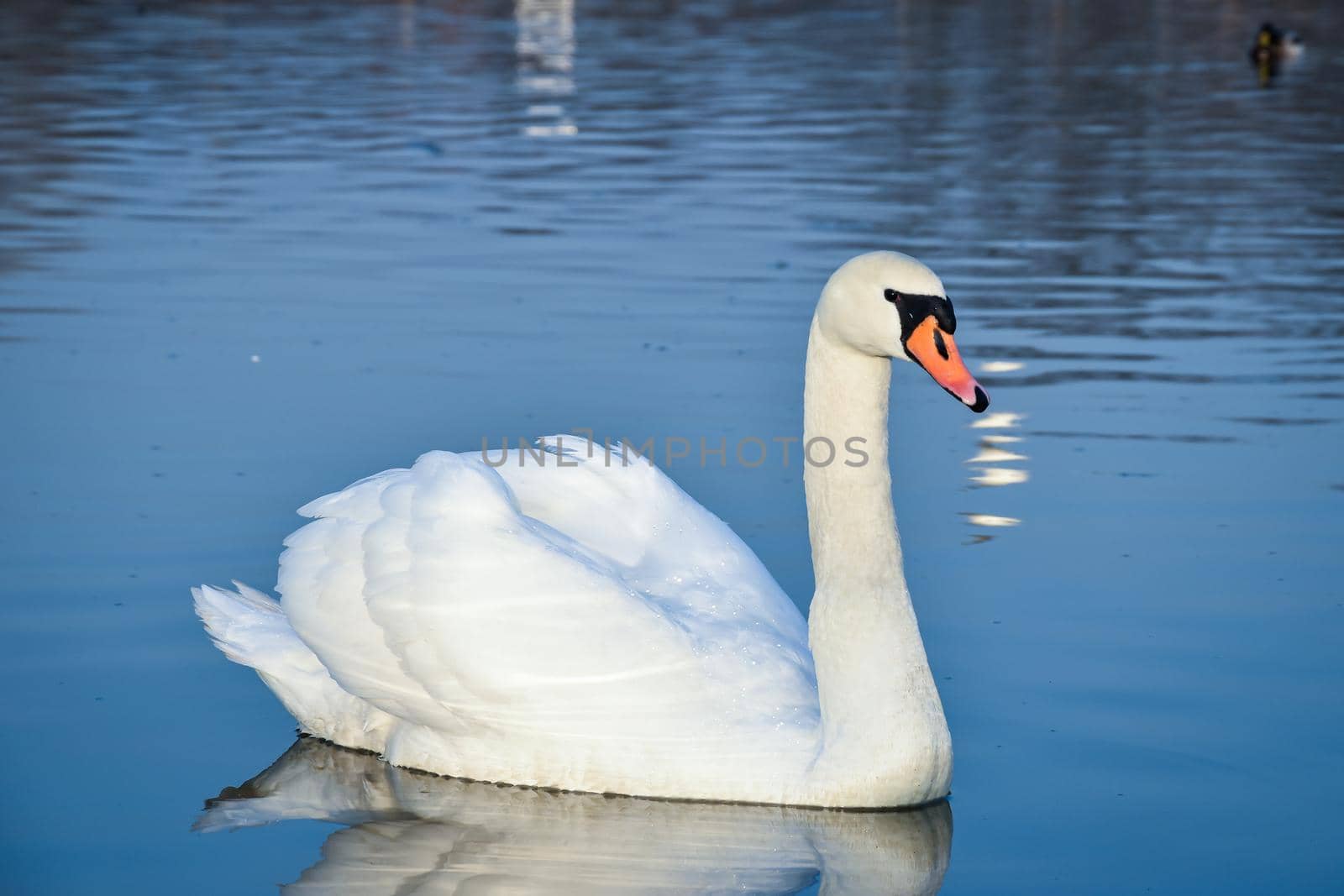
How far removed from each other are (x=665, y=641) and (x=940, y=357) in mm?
1106

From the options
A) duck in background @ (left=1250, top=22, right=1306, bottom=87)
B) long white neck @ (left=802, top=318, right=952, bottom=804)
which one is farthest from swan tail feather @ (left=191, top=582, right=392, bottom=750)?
duck in background @ (left=1250, top=22, right=1306, bottom=87)

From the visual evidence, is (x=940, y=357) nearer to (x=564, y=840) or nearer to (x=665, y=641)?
(x=665, y=641)

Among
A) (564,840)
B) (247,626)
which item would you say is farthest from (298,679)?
(564,840)

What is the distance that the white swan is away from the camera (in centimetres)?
608

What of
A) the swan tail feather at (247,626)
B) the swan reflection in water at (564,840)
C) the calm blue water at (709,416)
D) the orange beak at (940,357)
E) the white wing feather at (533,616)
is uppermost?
the orange beak at (940,357)

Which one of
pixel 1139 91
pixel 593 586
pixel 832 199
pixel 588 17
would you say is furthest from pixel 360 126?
pixel 588 17

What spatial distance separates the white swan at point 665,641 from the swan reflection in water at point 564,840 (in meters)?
0.07

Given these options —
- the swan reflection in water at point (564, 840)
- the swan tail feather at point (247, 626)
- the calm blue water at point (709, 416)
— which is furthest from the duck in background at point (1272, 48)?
the swan reflection in water at point (564, 840)

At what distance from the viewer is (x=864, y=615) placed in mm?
6172

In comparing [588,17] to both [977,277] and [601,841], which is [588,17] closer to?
[977,277]

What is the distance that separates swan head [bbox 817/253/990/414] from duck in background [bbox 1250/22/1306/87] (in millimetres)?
31120

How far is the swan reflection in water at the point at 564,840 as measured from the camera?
5715 mm

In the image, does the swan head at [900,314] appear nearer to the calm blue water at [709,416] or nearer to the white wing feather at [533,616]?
the white wing feather at [533,616]

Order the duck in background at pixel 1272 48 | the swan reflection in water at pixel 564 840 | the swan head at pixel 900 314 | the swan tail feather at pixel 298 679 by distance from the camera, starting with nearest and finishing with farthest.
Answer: the swan reflection in water at pixel 564 840 < the swan head at pixel 900 314 < the swan tail feather at pixel 298 679 < the duck in background at pixel 1272 48
